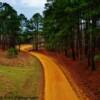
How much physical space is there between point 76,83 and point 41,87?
3997 millimetres

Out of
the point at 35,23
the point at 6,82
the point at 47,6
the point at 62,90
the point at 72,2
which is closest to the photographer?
the point at 62,90

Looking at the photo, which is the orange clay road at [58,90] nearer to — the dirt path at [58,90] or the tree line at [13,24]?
the dirt path at [58,90]

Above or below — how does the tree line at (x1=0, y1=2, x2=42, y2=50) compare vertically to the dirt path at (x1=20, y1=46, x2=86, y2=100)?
above

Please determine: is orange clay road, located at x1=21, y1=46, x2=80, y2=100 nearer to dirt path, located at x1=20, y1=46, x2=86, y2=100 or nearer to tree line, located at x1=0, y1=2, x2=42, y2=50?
dirt path, located at x1=20, y1=46, x2=86, y2=100

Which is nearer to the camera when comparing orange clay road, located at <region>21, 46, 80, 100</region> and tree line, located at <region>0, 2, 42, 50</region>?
orange clay road, located at <region>21, 46, 80, 100</region>

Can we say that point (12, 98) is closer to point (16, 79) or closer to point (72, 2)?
point (16, 79)

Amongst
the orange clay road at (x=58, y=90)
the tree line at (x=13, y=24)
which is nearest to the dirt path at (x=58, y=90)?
the orange clay road at (x=58, y=90)

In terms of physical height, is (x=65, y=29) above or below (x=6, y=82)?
above

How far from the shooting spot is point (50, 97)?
20.5m

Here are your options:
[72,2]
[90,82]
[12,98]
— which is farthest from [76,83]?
[72,2]

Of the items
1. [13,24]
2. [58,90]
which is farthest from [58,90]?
[13,24]

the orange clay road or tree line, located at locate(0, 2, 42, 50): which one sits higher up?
tree line, located at locate(0, 2, 42, 50)

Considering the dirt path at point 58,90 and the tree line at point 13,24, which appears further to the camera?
the tree line at point 13,24

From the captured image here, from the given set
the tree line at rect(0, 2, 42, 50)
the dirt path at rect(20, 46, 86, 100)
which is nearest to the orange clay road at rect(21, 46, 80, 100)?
the dirt path at rect(20, 46, 86, 100)
